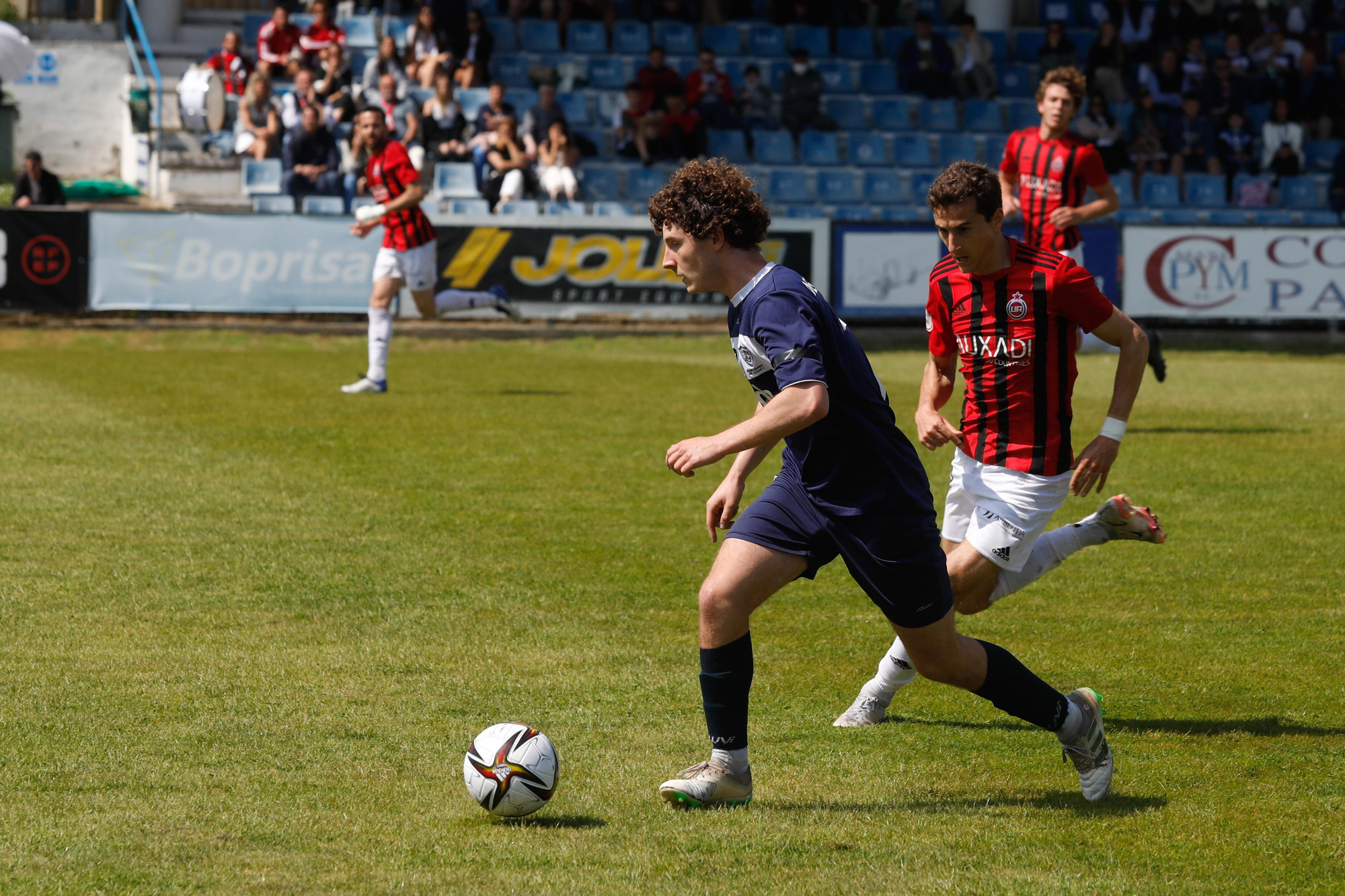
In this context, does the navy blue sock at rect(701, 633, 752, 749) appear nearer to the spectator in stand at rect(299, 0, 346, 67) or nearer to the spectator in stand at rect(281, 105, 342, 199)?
the spectator in stand at rect(281, 105, 342, 199)

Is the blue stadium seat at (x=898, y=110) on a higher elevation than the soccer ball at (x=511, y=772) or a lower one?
higher

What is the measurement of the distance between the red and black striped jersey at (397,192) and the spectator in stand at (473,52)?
11061mm

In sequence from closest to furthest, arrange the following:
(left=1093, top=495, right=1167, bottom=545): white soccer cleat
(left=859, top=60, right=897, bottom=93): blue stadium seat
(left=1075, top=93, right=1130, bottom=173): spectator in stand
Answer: (left=1093, top=495, right=1167, bottom=545): white soccer cleat
(left=1075, top=93, right=1130, bottom=173): spectator in stand
(left=859, top=60, right=897, bottom=93): blue stadium seat

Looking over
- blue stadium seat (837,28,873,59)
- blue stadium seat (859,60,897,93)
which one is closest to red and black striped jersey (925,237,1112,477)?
blue stadium seat (859,60,897,93)

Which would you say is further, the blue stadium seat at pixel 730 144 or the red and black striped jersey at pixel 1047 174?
the blue stadium seat at pixel 730 144

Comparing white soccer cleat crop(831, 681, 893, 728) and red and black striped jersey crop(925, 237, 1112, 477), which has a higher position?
red and black striped jersey crop(925, 237, 1112, 477)

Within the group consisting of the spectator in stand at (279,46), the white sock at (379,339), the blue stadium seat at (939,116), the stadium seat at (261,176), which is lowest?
the white sock at (379,339)

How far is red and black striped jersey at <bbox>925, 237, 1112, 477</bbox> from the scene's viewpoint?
5.31m

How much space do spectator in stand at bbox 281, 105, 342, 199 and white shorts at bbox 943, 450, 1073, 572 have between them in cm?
1785

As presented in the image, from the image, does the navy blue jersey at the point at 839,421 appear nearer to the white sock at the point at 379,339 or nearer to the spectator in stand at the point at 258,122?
the white sock at the point at 379,339

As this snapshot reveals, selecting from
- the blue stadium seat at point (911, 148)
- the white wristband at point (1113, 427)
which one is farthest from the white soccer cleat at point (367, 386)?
the blue stadium seat at point (911, 148)

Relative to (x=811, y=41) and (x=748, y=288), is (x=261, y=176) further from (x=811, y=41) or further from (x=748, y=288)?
(x=748, y=288)

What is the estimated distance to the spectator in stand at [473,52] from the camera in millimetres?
24750

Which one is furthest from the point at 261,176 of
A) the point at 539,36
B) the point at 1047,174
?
the point at 1047,174
